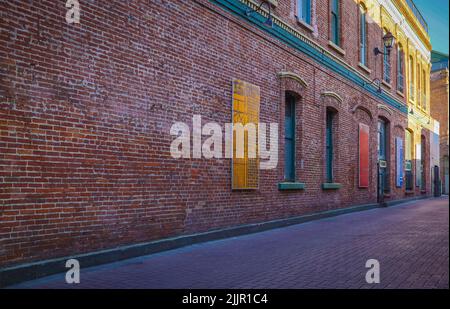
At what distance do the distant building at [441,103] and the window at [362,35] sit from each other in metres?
16.8

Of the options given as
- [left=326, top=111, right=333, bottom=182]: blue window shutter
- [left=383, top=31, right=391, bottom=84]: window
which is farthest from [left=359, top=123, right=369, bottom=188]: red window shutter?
[left=383, top=31, right=391, bottom=84]: window

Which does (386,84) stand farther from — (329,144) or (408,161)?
(329,144)

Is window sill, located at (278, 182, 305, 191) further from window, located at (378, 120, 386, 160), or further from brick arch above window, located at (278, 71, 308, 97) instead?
window, located at (378, 120, 386, 160)

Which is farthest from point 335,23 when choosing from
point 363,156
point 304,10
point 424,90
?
point 424,90

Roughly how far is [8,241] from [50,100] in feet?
6.08

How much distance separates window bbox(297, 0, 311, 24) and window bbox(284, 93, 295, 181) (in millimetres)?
2335

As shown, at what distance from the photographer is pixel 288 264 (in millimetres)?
6531

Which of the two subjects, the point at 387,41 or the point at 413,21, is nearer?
the point at 387,41

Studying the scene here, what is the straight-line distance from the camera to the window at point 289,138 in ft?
39.1

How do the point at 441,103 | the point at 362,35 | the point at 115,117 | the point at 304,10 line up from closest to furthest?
the point at 115,117 < the point at 304,10 < the point at 362,35 < the point at 441,103

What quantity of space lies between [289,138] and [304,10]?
148 inches

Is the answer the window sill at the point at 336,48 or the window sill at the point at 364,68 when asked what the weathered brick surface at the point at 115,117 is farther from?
the window sill at the point at 364,68

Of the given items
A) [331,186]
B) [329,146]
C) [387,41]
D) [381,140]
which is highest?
[387,41]

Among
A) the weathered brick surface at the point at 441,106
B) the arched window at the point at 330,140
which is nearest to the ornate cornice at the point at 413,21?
the weathered brick surface at the point at 441,106
